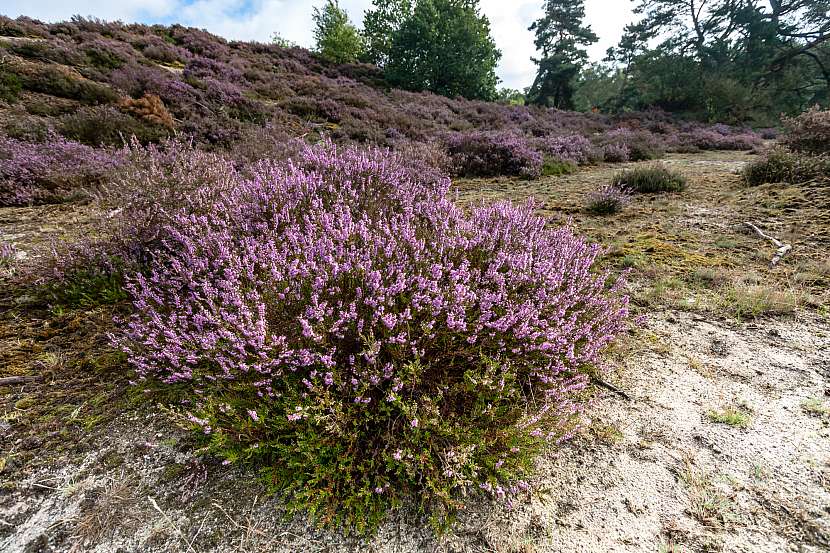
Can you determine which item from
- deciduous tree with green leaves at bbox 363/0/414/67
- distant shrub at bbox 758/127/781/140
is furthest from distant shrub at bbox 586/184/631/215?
deciduous tree with green leaves at bbox 363/0/414/67

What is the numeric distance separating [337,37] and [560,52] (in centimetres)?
2084

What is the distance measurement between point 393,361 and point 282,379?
1.82 ft

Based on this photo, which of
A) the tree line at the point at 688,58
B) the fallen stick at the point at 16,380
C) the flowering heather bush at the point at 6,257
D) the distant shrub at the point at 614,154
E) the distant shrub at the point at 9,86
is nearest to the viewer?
the fallen stick at the point at 16,380

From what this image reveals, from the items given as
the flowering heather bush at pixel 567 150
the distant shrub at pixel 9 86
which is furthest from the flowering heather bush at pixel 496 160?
the distant shrub at pixel 9 86

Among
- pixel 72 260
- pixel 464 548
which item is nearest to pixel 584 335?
pixel 464 548

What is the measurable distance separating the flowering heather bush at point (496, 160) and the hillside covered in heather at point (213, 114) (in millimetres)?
31

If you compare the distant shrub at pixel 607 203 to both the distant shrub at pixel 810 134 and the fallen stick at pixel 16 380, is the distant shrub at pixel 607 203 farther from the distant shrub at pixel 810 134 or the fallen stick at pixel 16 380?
the fallen stick at pixel 16 380

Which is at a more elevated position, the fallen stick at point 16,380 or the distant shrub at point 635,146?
the distant shrub at point 635,146

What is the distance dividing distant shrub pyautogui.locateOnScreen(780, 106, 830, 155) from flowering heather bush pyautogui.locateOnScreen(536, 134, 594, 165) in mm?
3743

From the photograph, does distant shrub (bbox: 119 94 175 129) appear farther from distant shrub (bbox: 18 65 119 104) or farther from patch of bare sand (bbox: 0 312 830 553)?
patch of bare sand (bbox: 0 312 830 553)

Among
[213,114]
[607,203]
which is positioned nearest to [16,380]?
[607,203]

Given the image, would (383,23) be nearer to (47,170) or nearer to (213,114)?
(213,114)

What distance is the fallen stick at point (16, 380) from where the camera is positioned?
6.85 ft

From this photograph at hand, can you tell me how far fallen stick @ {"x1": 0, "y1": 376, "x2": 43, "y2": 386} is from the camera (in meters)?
2.09
